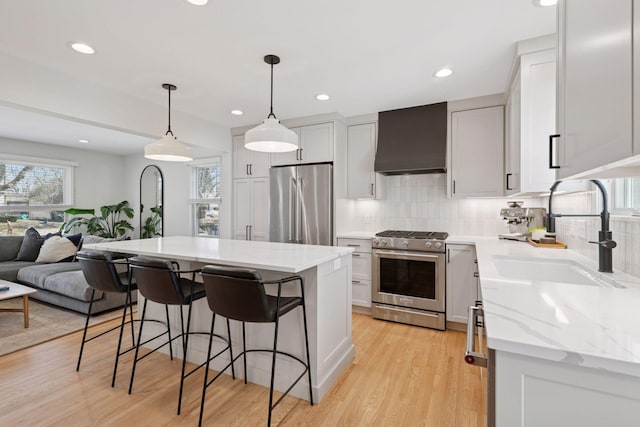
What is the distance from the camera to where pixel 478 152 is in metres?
3.34

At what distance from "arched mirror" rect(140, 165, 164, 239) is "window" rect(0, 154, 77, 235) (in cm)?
124

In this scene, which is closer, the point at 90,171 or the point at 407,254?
the point at 407,254

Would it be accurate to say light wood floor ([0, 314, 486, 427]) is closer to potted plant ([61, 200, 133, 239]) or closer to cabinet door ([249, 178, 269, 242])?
cabinet door ([249, 178, 269, 242])

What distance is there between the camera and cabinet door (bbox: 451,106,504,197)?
3242 mm

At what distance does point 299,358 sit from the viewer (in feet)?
6.89

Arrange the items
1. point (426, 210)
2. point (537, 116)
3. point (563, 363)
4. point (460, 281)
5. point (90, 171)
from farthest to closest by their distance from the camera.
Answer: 1. point (90, 171)
2. point (426, 210)
3. point (460, 281)
4. point (537, 116)
5. point (563, 363)

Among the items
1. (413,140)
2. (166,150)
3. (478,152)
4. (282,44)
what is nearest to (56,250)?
(166,150)

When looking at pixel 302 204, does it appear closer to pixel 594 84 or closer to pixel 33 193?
pixel 594 84

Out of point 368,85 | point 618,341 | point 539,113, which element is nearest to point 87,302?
point 368,85

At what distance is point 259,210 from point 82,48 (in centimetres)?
258

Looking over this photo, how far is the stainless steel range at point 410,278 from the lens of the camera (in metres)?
3.23

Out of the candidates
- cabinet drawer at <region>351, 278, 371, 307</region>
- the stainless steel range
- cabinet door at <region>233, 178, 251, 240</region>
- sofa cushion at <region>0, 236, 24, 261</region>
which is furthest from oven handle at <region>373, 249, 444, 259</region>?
sofa cushion at <region>0, 236, 24, 261</region>

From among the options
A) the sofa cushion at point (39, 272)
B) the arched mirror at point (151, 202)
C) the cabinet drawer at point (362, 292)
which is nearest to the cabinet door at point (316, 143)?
the cabinet drawer at point (362, 292)

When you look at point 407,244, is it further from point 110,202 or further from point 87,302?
point 110,202
